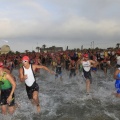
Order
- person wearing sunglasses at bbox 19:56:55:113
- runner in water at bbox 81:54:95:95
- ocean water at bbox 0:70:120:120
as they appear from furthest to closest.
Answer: runner in water at bbox 81:54:95:95
ocean water at bbox 0:70:120:120
person wearing sunglasses at bbox 19:56:55:113

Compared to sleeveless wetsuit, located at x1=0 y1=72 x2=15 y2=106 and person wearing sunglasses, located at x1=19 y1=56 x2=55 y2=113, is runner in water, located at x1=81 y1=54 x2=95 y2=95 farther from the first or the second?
sleeveless wetsuit, located at x1=0 y1=72 x2=15 y2=106

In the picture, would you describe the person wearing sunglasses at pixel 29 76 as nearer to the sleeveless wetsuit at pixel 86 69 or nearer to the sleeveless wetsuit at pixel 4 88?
the sleeveless wetsuit at pixel 4 88

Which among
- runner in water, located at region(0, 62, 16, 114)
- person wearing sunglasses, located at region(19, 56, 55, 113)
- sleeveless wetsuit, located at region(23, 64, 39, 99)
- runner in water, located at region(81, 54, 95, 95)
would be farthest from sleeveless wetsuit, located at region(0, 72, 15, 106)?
runner in water, located at region(81, 54, 95, 95)

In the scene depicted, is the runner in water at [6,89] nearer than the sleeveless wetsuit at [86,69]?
Yes

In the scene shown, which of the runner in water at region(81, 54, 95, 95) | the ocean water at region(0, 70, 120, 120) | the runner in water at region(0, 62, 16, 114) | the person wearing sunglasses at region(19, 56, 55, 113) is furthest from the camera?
the runner in water at region(81, 54, 95, 95)

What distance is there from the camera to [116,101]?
9641mm

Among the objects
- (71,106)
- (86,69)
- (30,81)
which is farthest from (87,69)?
(30,81)

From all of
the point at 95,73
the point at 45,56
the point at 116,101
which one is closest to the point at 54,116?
the point at 116,101

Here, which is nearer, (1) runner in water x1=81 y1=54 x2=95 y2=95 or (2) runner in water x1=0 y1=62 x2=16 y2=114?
(2) runner in water x1=0 y1=62 x2=16 y2=114

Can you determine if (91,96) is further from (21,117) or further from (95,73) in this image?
(95,73)

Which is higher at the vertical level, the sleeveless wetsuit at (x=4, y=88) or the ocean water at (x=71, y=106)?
the sleeveless wetsuit at (x=4, y=88)

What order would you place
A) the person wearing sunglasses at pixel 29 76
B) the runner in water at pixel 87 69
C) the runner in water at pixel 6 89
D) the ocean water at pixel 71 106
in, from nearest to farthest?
the runner in water at pixel 6 89
the person wearing sunglasses at pixel 29 76
the ocean water at pixel 71 106
the runner in water at pixel 87 69

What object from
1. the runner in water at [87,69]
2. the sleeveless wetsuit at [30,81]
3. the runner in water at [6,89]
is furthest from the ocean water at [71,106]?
the sleeveless wetsuit at [30,81]

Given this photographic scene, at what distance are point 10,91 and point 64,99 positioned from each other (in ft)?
12.0
